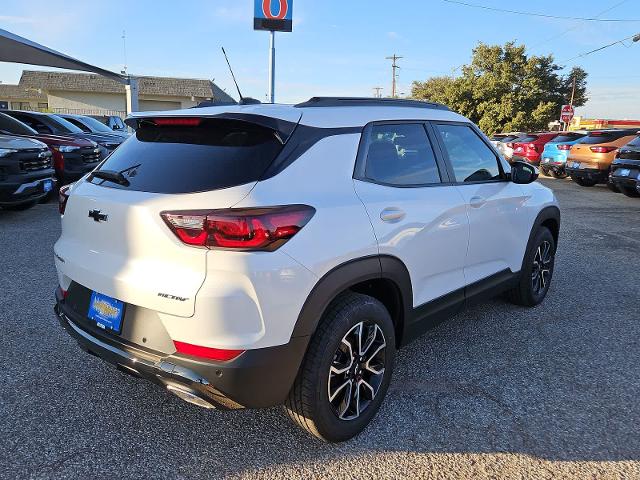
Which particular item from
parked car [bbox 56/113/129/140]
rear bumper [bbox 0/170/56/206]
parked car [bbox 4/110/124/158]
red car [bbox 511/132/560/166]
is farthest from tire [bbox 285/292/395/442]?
red car [bbox 511/132/560/166]

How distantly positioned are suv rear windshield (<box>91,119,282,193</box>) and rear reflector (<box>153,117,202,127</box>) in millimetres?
16

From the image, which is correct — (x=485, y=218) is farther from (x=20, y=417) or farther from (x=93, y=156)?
(x=93, y=156)

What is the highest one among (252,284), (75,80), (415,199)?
(75,80)

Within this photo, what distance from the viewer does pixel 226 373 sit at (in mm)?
2182

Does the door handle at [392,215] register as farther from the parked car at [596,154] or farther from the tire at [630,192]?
the parked car at [596,154]

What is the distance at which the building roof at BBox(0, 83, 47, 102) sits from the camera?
47.2m

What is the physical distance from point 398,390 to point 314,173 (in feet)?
5.04

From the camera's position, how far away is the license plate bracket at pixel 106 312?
244cm

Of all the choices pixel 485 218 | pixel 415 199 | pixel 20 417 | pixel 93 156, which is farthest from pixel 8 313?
pixel 93 156

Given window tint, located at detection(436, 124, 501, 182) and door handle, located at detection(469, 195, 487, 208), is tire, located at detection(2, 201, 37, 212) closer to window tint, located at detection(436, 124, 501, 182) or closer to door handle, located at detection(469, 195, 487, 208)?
window tint, located at detection(436, 124, 501, 182)

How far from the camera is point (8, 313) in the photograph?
4.21 metres

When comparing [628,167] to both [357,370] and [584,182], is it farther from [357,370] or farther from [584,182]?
[357,370]

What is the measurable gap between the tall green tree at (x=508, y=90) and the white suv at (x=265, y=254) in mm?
38758

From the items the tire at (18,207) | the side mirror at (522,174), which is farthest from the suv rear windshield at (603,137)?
the tire at (18,207)
